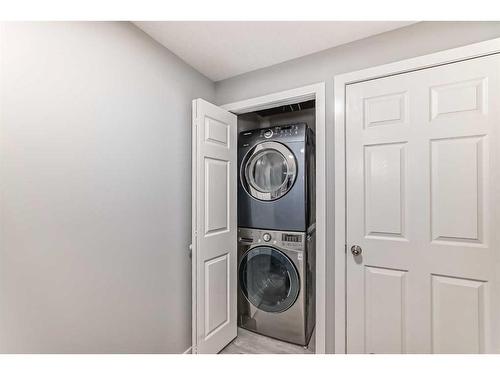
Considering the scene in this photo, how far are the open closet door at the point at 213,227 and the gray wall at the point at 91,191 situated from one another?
5.4 inches

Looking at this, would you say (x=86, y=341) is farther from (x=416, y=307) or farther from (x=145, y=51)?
(x=416, y=307)

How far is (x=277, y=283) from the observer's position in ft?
6.60

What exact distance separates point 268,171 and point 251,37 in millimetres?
1012

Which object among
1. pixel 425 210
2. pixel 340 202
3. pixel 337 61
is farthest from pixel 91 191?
pixel 425 210

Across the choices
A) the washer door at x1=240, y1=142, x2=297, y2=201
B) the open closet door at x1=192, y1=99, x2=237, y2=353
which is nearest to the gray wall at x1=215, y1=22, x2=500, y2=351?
the open closet door at x1=192, y1=99, x2=237, y2=353

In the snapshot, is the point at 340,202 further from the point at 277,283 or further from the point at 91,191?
the point at 91,191

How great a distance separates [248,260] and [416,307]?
1227 mm

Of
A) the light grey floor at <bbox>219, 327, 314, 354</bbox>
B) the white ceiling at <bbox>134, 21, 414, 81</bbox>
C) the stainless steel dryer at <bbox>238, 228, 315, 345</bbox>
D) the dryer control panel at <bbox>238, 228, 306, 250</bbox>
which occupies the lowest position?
the light grey floor at <bbox>219, 327, 314, 354</bbox>

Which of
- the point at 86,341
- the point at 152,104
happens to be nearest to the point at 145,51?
the point at 152,104

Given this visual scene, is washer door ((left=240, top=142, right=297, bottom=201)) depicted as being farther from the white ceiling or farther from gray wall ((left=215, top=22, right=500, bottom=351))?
the white ceiling

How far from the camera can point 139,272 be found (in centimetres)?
134

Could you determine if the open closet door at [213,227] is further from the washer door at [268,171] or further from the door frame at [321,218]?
the door frame at [321,218]

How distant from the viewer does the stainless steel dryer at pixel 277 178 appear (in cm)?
189

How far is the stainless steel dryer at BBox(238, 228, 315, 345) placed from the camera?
1.90 metres
